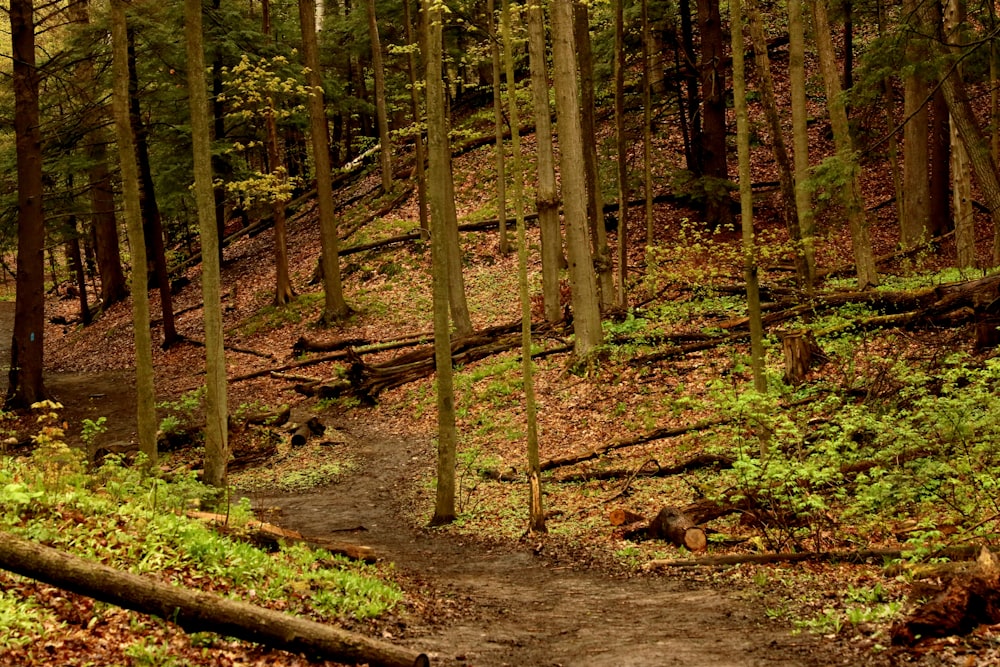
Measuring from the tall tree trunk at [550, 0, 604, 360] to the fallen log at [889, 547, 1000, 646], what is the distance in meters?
10.0

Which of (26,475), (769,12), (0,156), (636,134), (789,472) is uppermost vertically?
(769,12)

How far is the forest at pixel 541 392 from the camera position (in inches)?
237

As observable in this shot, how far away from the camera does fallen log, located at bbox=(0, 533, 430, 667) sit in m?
4.74

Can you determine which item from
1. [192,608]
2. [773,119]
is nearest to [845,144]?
[773,119]

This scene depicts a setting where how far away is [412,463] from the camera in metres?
14.4

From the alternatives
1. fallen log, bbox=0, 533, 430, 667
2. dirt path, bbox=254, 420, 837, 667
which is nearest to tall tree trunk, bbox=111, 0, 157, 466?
dirt path, bbox=254, 420, 837, 667

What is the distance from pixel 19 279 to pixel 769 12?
109ft

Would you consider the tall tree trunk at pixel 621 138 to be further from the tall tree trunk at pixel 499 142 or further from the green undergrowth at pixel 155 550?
the green undergrowth at pixel 155 550

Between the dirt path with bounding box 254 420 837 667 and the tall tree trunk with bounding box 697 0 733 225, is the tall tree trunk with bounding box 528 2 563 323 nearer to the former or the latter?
the tall tree trunk with bounding box 697 0 733 225

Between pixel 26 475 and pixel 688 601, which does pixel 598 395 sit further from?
pixel 26 475

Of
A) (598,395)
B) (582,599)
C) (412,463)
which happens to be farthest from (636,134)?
(582,599)

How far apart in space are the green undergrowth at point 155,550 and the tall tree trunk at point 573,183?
8.23 metres

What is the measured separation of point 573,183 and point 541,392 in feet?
14.1

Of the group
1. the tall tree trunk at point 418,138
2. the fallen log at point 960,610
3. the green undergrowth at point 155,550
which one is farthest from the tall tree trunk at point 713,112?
the green undergrowth at point 155,550
